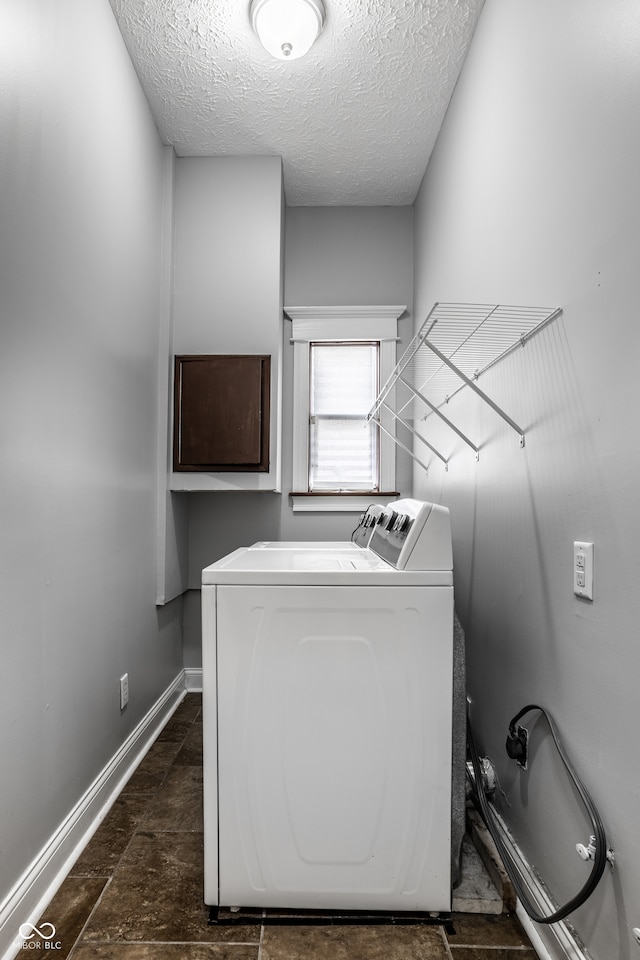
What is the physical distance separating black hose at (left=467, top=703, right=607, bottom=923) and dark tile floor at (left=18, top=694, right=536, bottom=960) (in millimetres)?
99

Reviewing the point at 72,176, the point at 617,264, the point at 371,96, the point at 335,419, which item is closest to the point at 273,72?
the point at 371,96

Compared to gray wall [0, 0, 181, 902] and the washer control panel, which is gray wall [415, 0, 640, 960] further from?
gray wall [0, 0, 181, 902]

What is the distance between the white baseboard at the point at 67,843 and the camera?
1.34 m

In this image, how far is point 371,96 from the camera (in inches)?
96.6

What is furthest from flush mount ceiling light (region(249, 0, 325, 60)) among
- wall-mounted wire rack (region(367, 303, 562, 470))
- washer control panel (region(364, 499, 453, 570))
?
washer control panel (region(364, 499, 453, 570))

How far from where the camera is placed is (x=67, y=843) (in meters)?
1.64

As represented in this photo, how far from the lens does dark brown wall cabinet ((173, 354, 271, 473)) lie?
2.76 metres

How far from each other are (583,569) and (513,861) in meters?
0.90

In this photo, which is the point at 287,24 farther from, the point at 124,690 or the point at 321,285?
the point at 124,690

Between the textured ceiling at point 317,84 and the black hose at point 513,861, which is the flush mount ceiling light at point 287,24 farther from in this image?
the black hose at point 513,861

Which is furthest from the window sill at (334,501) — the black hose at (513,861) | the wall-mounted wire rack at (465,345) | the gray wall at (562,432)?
the black hose at (513,861)

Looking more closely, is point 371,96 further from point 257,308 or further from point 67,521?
point 67,521

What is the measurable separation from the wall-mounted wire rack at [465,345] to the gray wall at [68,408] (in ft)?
3.33

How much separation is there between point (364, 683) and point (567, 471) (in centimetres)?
71
